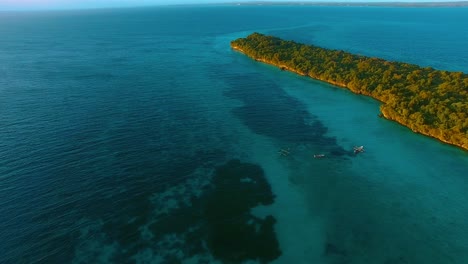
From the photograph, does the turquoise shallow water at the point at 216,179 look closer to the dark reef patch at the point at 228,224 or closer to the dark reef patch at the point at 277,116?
the dark reef patch at the point at 228,224

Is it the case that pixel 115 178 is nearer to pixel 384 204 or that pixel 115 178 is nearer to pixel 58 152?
pixel 58 152

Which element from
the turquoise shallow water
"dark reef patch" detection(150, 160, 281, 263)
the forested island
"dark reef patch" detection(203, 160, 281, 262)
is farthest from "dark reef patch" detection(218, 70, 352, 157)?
the forested island

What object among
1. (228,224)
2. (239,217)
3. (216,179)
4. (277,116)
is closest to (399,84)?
(277,116)

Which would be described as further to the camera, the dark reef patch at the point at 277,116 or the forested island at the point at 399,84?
the forested island at the point at 399,84

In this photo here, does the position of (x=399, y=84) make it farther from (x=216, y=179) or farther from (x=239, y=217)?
(x=239, y=217)

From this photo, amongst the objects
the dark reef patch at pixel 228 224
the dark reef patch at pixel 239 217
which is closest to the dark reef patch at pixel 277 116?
the dark reef patch at pixel 239 217

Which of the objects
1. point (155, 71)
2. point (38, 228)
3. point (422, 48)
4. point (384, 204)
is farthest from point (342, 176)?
point (422, 48)

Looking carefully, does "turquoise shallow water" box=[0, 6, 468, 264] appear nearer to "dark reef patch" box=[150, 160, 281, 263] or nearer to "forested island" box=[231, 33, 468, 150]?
"dark reef patch" box=[150, 160, 281, 263]
